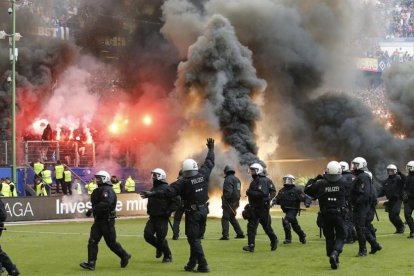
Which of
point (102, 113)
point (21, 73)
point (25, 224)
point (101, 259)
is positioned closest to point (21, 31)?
point (21, 73)

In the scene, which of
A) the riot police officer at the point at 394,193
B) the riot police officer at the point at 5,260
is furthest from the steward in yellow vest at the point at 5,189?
the riot police officer at the point at 5,260

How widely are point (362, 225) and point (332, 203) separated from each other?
2148mm

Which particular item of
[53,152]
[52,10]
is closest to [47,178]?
[53,152]

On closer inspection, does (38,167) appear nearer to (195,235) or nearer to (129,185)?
(129,185)

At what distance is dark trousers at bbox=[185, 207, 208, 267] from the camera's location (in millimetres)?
15773

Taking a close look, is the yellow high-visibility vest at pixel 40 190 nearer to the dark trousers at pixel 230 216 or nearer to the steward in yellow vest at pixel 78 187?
the steward in yellow vest at pixel 78 187

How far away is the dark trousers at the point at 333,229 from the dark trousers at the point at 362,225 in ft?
5.49

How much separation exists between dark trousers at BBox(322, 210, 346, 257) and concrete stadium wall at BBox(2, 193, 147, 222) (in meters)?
18.7

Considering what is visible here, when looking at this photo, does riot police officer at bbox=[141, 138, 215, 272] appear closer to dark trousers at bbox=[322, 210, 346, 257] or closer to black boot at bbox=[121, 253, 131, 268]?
black boot at bbox=[121, 253, 131, 268]

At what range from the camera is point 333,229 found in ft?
54.3

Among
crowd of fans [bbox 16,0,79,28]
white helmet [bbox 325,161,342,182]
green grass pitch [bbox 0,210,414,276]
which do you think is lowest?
green grass pitch [bbox 0,210,414,276]

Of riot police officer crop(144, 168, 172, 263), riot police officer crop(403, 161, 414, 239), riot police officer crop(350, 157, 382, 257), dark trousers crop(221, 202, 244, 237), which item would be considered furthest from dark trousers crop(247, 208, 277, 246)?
riot police officer crop(403, 161, 414, 239)

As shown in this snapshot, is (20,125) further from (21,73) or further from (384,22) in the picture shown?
(384,22)

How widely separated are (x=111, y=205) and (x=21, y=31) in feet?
118
